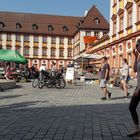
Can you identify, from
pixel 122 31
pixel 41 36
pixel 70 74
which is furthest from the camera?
pixel 41 36

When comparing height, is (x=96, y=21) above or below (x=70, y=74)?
above

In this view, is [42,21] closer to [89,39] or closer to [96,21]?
[96,21]

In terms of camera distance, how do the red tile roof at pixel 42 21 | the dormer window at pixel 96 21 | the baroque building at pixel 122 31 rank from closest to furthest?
the baroque building at pixel 122 31 → the dormer window at pixel 96 21 → the red tile roof at pixel 42 21

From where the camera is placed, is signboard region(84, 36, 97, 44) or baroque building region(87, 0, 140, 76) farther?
signboard region(84, 36, 97, 44)

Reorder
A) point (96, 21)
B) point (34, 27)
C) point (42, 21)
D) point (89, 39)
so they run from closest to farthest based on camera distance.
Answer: point (89, 39) < point (96, 21) < point (34, 27) < point (42, 21)

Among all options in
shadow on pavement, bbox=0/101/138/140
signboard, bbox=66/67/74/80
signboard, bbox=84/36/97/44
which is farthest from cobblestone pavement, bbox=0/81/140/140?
signboard, bbox=84/36/97/44

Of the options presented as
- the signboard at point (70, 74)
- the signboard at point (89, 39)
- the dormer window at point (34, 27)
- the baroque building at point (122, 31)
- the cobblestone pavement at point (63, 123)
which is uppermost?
the dormer window at point (34, 27)

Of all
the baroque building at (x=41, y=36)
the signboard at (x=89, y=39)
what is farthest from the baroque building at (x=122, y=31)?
the baroque building at (x=41, y=36)

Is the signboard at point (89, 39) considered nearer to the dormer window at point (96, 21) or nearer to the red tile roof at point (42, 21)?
the dormer window at point (96, 21)

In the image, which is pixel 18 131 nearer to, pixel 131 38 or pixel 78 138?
pixel 78 138

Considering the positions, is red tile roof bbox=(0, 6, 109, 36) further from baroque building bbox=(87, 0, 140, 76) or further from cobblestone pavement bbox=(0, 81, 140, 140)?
cobblestone pavement bbox=(0, 81, 140, 140)

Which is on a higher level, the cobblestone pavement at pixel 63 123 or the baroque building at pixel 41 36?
the baroque building at pixel 41 36

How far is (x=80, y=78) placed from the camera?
31.6 m

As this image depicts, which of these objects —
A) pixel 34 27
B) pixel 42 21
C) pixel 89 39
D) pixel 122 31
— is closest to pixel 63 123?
pixel 122 31
